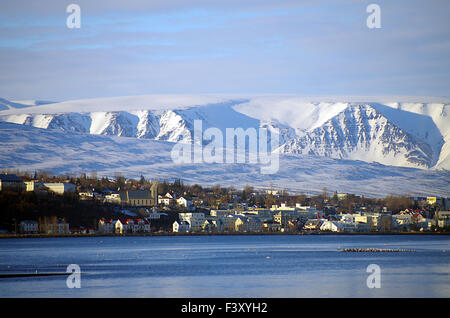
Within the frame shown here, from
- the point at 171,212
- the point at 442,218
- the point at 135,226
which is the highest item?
the point at 171,212

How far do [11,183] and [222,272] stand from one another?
197 ft

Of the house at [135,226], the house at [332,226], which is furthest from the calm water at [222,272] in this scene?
the house at [332,226]

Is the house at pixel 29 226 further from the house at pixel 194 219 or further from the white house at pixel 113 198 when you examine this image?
the white house at pixel 113 198

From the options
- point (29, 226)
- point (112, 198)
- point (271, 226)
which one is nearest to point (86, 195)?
point (112, 198)

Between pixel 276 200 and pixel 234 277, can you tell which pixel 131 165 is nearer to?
pixel 276 200

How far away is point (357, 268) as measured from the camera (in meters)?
48.0

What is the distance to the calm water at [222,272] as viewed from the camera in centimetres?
3712

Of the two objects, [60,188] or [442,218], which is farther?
[442,218]

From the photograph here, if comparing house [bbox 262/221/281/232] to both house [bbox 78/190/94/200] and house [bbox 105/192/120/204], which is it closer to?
house [bbox 105/192/120/204]

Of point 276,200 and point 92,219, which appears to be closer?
point 92,219

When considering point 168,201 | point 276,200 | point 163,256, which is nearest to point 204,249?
point 163,256

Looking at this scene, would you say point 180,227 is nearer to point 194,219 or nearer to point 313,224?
point 194,219

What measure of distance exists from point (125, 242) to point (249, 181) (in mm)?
109554

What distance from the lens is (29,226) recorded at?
8650 centimetres
